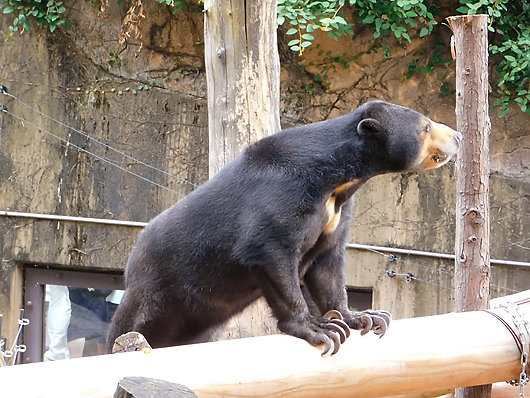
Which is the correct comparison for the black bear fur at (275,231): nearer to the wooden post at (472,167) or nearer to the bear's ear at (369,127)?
the bear's ear at (369,127)

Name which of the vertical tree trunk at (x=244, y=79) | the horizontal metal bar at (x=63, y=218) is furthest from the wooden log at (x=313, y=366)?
the horizontal metal bar at (x=63, y=218)

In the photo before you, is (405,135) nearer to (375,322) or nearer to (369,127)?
(369,127)

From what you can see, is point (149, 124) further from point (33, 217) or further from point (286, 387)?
point (286, 387)

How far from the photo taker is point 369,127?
2.47 meters

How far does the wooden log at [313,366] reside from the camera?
1.56 meters

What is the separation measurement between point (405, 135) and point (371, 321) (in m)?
0.71

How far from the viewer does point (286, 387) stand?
1801mm

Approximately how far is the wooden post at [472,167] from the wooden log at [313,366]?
0.62 m

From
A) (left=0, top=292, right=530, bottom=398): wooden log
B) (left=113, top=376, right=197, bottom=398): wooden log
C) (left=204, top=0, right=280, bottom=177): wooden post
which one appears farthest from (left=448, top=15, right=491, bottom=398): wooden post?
(left=113, top=376, right=197, bottom=398): wooden log

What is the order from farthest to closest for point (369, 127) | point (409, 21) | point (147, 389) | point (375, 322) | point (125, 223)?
1. point (125, 223)
2. point (409, 21)
3. point (369, 127)
4. point (375, 322)
5. point (147, 389)

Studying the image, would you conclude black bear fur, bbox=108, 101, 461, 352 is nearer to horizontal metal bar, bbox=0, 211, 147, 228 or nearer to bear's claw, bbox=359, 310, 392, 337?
bear's claw, bbox=359, 310, 392, 337

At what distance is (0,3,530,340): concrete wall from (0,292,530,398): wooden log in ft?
10.9

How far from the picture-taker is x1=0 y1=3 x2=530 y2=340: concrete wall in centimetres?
554

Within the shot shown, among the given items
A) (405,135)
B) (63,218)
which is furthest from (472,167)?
(63,218)
